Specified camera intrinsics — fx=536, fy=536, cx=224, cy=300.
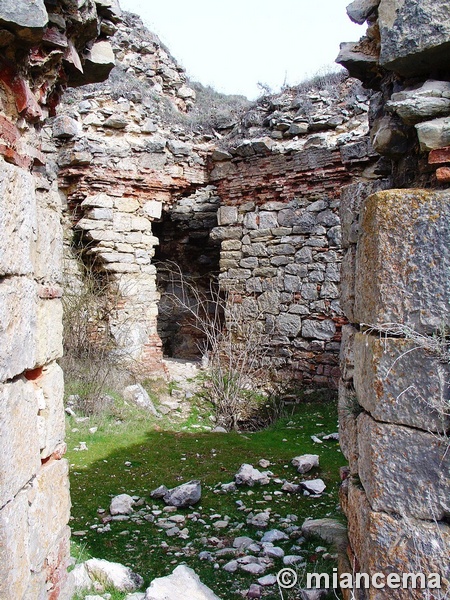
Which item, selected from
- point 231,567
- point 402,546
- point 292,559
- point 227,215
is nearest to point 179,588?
point 231,567

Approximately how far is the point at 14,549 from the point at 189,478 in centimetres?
276

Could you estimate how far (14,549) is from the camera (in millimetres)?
2094

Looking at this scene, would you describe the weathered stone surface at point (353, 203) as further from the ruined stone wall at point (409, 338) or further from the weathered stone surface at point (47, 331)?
the weathered stone surface at point (47, 331)

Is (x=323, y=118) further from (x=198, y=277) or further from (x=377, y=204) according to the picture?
(x=377, y=204)

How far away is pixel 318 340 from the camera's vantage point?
7672mm

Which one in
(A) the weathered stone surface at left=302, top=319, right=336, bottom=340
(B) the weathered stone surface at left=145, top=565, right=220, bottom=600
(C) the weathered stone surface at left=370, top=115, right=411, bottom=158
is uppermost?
(C) the weathered stone surface at left=370, top=115, right=411, bottom=158

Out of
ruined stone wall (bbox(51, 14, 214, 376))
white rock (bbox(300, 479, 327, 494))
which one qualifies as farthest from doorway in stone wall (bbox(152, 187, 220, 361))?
white rock (bbox(300, 479, 327, 494))

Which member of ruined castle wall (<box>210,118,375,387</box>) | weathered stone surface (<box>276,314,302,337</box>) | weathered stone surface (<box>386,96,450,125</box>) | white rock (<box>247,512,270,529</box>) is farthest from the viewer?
weathered stone surface (<box>276,314,302,337</box>)

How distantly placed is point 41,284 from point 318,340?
5.55 meters

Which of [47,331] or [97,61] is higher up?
[97,61]

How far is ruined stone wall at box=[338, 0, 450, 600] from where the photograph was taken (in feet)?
6.31

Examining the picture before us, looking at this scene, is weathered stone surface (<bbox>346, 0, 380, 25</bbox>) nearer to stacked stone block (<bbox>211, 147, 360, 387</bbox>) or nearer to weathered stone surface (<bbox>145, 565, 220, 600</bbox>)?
weathered stone surface (<bbox>145, 565, 220, 600</bbox>)

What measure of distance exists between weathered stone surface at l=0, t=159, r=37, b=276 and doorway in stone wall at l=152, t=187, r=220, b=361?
268 inches

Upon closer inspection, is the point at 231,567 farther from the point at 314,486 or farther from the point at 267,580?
the point at 314,486
